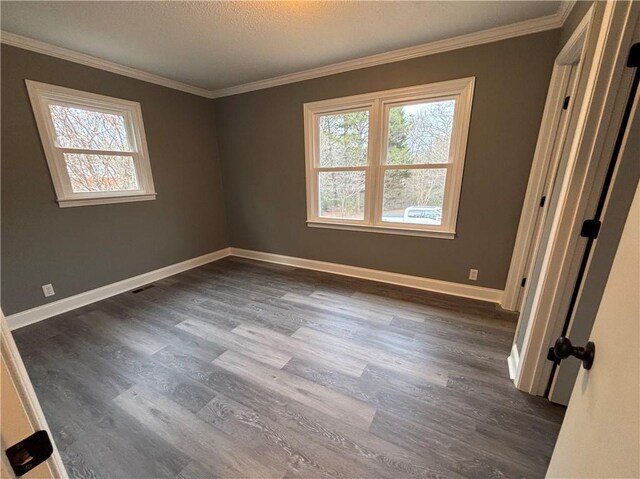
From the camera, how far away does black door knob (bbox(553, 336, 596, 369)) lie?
2.15 feet

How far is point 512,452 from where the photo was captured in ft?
4.21

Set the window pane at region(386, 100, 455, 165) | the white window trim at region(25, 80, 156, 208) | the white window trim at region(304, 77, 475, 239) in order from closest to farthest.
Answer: the white window trim at region(25, 80, 156, 208) → the white window trim at region(304, 77, 475, 239) → the window pane at region(386, 100, 455, 165)

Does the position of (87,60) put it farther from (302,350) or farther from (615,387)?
(615,387)

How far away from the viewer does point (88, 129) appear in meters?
2.73

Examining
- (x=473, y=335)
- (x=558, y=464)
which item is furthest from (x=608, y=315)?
(x=473, y=335)

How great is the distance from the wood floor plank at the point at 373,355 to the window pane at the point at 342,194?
162 cm

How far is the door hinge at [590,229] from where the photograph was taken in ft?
4.10

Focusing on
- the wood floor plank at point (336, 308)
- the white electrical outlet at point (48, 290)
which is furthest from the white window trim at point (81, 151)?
the wood floor plank at point (336, 308)

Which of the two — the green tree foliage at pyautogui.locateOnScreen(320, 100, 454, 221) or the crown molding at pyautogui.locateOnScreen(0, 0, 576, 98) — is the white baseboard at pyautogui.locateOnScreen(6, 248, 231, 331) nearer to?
the green tree foliage at pyautogui.locateOnScreen(320, 100, 454, 221)

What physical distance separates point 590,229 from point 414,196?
5.60 ft

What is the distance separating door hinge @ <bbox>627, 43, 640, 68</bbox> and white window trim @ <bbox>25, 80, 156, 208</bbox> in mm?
3986

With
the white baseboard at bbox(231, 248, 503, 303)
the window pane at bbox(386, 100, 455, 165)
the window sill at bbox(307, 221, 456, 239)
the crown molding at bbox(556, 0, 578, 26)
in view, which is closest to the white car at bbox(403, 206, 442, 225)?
the window sill at bbox(307, 221, 456, 239)

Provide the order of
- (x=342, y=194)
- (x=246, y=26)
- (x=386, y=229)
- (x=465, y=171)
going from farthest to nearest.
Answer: (x=342, y=194) → (x=386, y=229) → (x=465, y=171) → (x=246, y=26)

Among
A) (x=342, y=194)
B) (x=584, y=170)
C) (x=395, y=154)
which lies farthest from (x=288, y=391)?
(x=395, y=154)
